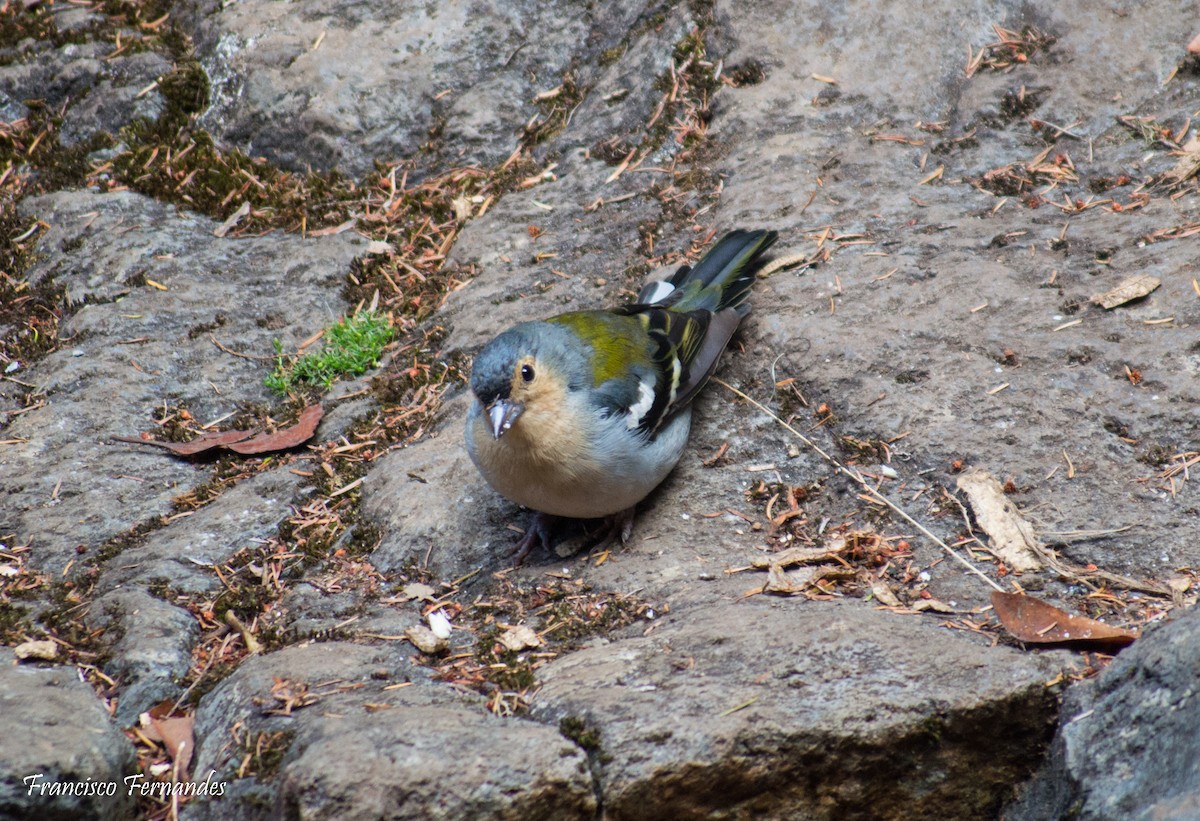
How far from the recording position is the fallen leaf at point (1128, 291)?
5.13m

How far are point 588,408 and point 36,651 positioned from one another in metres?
2.49

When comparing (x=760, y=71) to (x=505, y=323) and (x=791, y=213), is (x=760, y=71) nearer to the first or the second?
(x=791, y=213)

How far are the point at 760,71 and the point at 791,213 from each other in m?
1.50

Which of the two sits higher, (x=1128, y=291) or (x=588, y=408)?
(x=1128, y=291)

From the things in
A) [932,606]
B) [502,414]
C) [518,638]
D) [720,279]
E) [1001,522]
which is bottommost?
[518,638]

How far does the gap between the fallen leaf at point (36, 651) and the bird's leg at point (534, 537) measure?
1.97 meters

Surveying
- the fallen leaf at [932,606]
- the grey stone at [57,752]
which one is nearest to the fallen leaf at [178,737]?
the grey stone at [57,752]

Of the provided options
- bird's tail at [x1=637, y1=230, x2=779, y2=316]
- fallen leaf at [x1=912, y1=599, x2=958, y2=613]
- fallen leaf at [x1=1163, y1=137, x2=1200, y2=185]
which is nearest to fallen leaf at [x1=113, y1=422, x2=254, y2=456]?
bird's tail at [x1=637, y1=230, x2=779, y2=316]

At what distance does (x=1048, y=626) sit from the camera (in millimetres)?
3805

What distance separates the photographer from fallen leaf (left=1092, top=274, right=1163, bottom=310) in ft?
16.8

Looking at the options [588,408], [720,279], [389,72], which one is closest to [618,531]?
[588,408]

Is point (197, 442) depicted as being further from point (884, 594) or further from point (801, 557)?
point (884, 594)

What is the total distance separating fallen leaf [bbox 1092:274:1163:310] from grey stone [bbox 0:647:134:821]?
481 cm

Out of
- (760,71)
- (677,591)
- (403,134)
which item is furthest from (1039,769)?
(403,134)
